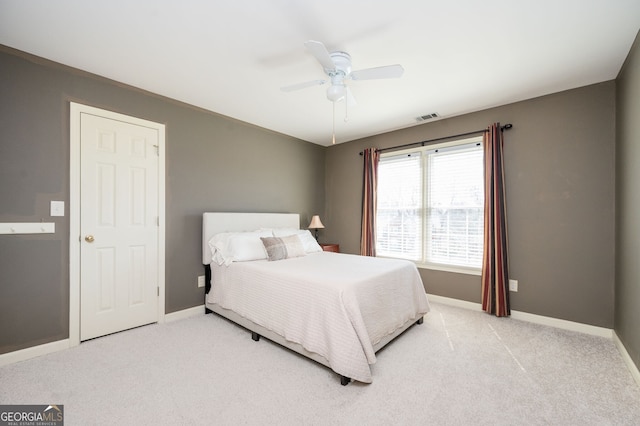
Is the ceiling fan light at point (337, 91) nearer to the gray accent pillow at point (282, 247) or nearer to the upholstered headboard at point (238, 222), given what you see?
the gray accent pillow at point (282, 247)

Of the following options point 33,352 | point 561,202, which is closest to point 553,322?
point 561,202

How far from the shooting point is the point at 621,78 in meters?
2.55

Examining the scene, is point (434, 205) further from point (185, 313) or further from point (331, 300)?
point (185, 313)

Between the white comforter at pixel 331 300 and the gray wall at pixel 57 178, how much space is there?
741 millimetres

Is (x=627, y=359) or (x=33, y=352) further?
(x=33, y=352)

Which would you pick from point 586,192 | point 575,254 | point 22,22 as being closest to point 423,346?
point 575,254

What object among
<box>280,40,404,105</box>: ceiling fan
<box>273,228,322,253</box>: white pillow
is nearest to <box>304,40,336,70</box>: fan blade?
<box>280,40,404,105</box>: ceiling fan

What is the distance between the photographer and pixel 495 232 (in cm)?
329

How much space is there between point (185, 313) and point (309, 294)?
1.98m

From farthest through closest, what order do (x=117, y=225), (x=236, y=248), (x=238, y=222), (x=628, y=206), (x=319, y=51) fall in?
(x=238, y=222)
(x=236, y=248)
(x=117, y=225)
(x=628, y=206)
(x=319, y=51)

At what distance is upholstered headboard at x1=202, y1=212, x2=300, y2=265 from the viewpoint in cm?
342

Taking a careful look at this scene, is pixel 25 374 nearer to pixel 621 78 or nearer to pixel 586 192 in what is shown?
pixel 586 192

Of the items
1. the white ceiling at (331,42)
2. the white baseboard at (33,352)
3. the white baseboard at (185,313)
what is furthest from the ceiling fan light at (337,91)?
the white baseboard at (33,352)

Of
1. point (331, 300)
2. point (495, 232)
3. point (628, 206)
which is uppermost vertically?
point (628, 206)
